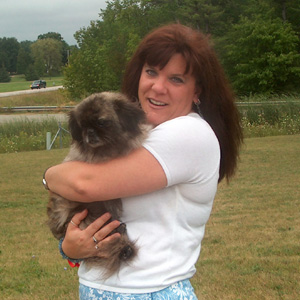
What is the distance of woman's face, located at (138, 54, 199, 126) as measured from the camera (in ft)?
8.73

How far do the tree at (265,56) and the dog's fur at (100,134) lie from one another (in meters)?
39.7

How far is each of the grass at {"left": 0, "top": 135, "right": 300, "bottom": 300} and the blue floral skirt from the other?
3.15m

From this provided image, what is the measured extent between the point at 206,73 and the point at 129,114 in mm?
490

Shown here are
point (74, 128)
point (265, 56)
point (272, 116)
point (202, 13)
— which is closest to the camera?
point (74, 128)

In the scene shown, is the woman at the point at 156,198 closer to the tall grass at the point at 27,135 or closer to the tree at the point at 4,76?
the tall grass at the point at 27,135

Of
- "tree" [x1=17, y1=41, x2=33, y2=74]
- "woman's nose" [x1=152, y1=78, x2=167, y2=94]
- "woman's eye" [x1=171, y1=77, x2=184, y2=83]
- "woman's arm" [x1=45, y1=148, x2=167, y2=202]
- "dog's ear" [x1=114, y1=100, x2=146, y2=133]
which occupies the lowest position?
"tree" [x1=17, y1=41, x2=33, y2=74]

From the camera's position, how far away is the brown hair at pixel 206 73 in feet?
8.67

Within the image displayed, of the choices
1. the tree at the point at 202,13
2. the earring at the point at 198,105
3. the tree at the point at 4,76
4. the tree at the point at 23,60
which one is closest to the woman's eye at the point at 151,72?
the earring at the point at 198,105

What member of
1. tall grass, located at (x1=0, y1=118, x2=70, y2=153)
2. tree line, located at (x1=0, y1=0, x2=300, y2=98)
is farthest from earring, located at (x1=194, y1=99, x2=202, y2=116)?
tree line, located at (x1=0, y1=0, x2=300, y2=98)

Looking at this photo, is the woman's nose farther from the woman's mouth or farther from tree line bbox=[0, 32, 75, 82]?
tree line bbox=[0, 32, 75, 82]

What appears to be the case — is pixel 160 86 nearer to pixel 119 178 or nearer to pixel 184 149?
pixel 184 149

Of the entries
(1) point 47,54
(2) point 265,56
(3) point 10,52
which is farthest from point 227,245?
(3) point 10,52

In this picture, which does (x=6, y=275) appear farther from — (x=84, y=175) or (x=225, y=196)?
(x=225, y=196)

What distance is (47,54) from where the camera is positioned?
94.8m
